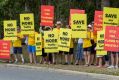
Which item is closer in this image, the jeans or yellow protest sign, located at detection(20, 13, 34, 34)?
the jeans

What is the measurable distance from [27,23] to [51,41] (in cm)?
151

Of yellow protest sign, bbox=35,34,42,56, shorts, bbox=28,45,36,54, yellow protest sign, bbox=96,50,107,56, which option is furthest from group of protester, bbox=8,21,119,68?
yellow protest sign, bbox=35,34,42,56

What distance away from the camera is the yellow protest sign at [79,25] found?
21.1m

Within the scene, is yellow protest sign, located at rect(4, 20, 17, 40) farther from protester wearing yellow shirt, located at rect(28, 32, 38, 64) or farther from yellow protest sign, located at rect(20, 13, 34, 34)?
protester wearing yellow shirt, located at rect(28, 32, 38, 64)

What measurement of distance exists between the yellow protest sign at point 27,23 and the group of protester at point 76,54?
1.09 feet

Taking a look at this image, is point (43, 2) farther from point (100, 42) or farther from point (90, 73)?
point (90, 73)

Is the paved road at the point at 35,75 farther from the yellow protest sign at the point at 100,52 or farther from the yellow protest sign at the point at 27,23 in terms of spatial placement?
the yellow protest sign at the point at 27,23

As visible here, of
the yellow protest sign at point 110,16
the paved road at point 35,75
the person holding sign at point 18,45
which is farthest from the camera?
the person holding sign at point 18,45

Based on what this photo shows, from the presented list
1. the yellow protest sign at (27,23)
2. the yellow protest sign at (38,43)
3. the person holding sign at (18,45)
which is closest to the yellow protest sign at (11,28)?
the person holding sign at (18,45)

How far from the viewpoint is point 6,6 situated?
3422 cm

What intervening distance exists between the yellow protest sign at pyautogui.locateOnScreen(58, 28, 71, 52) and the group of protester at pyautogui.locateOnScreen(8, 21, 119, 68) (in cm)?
23

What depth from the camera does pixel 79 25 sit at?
2125cm

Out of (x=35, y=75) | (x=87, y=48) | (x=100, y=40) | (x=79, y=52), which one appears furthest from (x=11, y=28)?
(x=35, y=75)

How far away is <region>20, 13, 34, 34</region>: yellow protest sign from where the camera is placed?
23.0 meters
